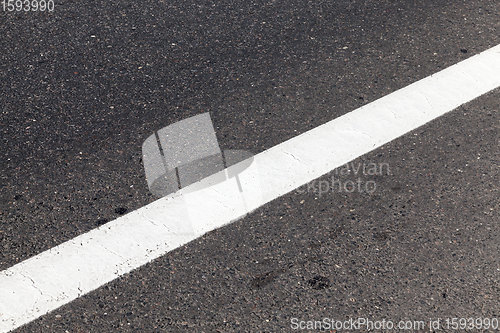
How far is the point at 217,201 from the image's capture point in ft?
10.5

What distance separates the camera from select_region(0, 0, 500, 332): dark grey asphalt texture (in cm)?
271

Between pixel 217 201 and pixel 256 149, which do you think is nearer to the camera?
pixel 217 201

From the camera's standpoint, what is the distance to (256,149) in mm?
3523

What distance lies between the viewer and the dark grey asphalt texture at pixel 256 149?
2711 millimetres

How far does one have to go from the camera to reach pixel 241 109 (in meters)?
3.81

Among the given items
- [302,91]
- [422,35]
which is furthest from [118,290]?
[422,35]

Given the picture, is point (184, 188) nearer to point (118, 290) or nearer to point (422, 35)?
point (118, 290)

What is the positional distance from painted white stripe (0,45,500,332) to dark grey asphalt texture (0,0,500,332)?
0.07 meters

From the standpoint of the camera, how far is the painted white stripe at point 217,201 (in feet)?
9.08

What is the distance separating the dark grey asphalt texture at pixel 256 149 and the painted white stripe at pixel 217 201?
7 cm

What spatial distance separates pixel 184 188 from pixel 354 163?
88 centimetres

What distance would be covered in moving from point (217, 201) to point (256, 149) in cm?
45

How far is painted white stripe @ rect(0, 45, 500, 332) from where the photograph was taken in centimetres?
277

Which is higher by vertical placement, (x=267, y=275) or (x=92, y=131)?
(x=92, y=131)
